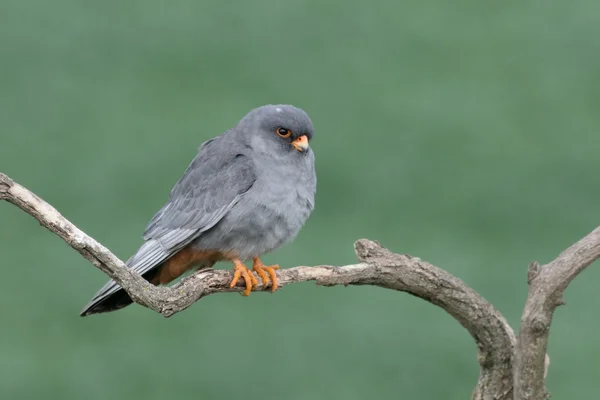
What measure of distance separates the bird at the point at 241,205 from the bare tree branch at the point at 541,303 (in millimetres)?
903

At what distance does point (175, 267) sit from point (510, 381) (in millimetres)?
1356

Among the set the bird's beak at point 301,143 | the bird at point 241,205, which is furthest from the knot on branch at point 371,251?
the bird's beak at point 301,143

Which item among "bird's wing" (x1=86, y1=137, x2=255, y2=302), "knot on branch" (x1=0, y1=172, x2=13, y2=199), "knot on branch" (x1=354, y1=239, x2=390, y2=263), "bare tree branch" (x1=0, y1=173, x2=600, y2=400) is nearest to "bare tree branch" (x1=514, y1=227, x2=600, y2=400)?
"bare tree branch" (x1=0, y1=173, x2=600, y2=400)

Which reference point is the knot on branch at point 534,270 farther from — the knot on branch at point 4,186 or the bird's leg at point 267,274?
the knot on branch at point 4,186

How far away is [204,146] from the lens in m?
3.47

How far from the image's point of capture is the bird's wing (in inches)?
126

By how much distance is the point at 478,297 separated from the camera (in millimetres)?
3080

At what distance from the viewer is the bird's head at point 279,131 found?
3266 mm

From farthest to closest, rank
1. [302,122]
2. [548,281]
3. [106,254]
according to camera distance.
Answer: [302,122] → [548,281] → [106,254]

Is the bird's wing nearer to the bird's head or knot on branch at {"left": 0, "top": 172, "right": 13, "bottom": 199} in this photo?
the bird's head

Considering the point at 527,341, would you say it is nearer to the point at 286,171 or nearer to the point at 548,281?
the point at 548,281

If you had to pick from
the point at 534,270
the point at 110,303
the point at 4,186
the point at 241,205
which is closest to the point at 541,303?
the point at 534,270

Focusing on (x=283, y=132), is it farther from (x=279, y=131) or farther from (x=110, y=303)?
(x=110, y=303)

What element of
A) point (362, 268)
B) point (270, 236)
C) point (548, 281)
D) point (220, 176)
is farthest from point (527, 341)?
point (220, 176)
